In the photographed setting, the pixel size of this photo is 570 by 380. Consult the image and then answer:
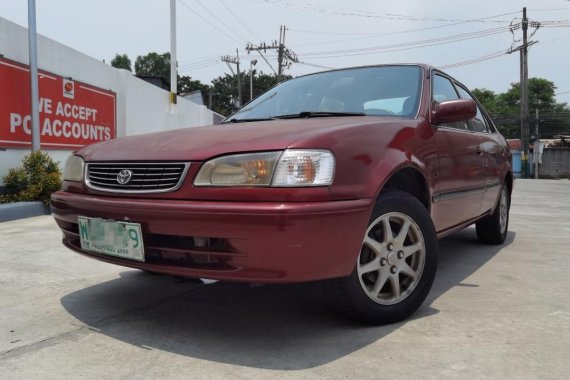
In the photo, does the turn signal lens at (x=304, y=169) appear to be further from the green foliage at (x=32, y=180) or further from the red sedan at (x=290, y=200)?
the green foliage at (x=32, y=180)

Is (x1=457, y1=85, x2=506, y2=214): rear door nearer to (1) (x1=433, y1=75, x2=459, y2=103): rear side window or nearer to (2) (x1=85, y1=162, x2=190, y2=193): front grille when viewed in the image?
(1) (x1=433, y1=75, x2=459, y2=103): rear side window

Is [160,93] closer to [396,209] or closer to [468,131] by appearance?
[468,131]

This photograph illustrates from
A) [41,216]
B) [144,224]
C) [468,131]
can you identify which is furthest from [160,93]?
[144,224]

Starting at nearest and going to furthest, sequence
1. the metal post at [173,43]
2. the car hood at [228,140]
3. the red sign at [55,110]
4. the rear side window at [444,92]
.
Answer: the car hood at [228,140]
the rear side window at [444,92]
the red sign at [55,110]
the metal post at [173,43]

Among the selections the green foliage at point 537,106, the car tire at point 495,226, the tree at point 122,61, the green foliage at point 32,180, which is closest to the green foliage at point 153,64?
the tree at point 122,61

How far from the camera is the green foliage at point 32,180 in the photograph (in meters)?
6.89

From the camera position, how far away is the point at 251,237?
203cm

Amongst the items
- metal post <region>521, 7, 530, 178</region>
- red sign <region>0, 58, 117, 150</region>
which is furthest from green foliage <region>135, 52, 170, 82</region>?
red sign <region>0, 58, 117, 150</region>

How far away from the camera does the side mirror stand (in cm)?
301

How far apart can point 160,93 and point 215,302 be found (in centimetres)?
1229

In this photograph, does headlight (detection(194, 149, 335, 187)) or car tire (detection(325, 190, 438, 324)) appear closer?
headlight (detection(194, 149, 335, 187))

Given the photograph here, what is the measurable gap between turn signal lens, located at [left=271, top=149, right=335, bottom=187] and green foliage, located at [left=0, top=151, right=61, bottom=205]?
581 centimetres

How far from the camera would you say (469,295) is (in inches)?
122

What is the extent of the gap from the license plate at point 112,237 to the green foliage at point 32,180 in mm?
4944
